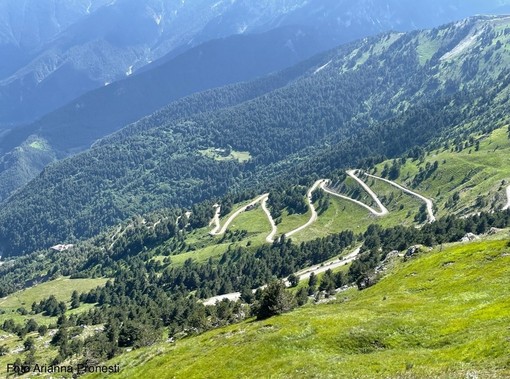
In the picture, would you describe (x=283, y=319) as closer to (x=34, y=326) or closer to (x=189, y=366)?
(x=189, y=366)

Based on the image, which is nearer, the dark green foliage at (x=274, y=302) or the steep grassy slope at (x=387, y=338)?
the steep grassy slope at (x=387, y=338)

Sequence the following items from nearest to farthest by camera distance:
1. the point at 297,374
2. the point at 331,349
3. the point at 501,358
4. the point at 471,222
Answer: the point at 501,358
the point at 297,374
the point at 331,349
the point at 471,222

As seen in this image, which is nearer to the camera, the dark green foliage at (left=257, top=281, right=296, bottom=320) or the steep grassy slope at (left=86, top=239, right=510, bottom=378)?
the steep grassy slope at (left=86, top=239, right=510, bottom=378)

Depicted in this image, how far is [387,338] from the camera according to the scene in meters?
60.4

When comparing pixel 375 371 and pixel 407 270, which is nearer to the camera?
pixel 375 371

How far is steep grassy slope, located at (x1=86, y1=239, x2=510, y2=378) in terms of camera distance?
49094mm

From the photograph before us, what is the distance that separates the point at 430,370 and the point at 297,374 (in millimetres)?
15273

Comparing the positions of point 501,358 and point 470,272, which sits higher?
point 501,358

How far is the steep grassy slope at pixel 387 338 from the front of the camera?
4909cm

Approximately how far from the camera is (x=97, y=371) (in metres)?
94.8

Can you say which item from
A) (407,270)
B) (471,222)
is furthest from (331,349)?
(471,222)

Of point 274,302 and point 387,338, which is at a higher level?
point 387,338

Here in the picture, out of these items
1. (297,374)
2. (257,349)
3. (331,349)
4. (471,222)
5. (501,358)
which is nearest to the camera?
(501,358)

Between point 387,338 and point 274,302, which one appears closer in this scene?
point 387,338
